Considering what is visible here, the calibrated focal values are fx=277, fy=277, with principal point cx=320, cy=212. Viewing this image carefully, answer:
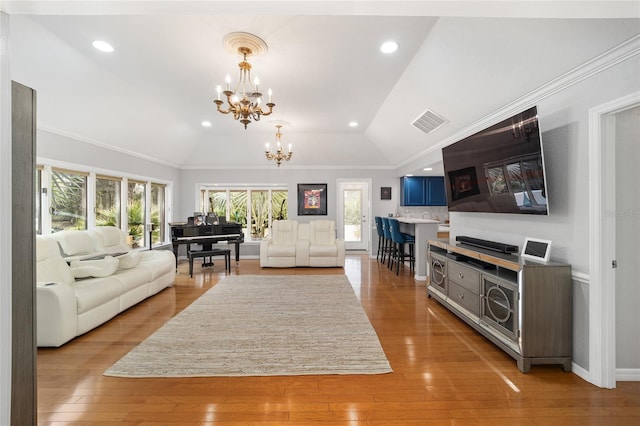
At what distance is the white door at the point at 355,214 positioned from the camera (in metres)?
7.79

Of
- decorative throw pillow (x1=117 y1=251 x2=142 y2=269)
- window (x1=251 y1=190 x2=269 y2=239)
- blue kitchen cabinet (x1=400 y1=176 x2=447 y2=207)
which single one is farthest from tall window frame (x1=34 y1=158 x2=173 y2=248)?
blue kitchen cabinet (x1=400 y1=176 x2=447 y2=207)

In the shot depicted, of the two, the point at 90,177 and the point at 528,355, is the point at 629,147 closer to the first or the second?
the point at 528,355

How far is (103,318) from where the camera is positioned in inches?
117

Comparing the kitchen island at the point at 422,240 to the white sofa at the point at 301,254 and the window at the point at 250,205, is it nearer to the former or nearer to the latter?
the white sofa at the point at 301,254

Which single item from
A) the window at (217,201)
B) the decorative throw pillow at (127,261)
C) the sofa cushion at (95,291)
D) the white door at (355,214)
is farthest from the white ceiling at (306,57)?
the white door at (355,214)

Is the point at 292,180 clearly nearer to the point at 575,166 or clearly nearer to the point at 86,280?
the point at 86,280

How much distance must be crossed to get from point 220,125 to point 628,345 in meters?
6.04

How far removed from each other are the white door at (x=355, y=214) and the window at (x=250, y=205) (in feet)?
5.51

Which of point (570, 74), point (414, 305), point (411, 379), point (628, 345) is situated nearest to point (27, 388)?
point (411, 379)

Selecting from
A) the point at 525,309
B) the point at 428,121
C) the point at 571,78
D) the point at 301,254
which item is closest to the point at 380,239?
the point at 301,254

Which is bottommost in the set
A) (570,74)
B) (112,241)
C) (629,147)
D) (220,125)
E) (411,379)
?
(411,379)

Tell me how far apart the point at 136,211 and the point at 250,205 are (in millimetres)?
2571

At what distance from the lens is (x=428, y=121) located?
13.5ft

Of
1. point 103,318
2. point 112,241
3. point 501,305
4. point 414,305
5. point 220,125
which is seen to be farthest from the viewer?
point 220,125
